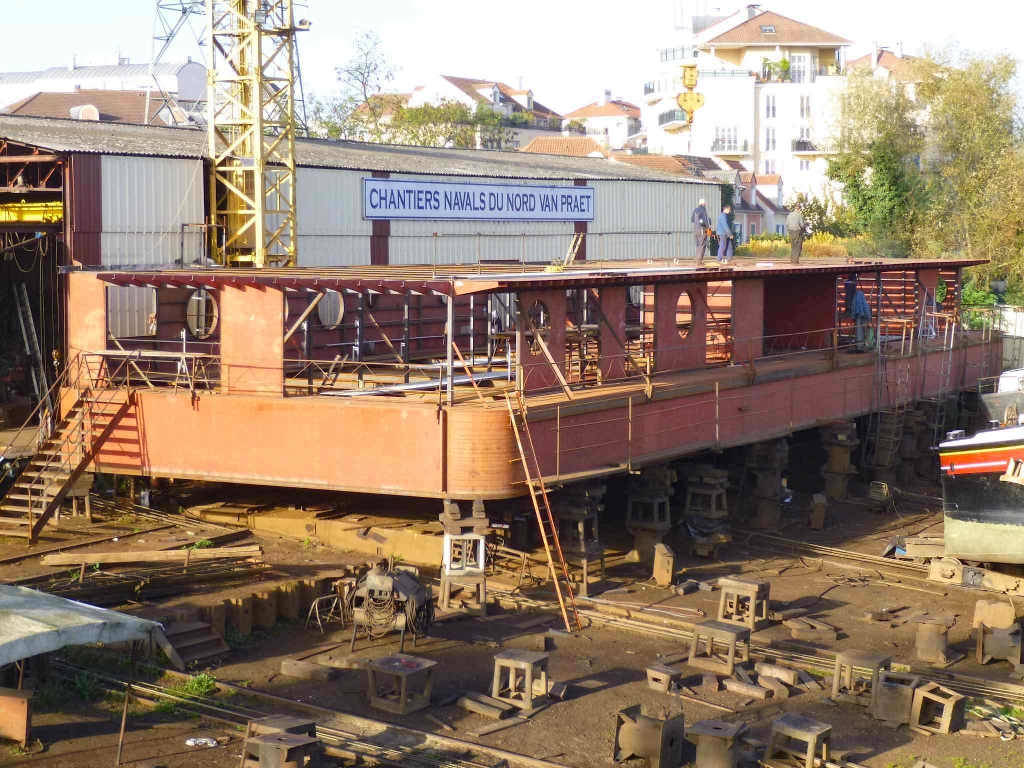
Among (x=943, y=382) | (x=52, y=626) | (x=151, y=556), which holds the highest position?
(x=943, y=382)

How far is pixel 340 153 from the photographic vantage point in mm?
34750

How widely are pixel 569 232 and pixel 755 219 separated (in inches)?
1586

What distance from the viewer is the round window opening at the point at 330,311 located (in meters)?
28.5

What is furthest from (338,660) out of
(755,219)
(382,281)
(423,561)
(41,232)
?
(755,219)

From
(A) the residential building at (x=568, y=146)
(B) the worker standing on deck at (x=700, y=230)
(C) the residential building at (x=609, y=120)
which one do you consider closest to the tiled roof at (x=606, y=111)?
(C) the residential building at (x=609, y=120)

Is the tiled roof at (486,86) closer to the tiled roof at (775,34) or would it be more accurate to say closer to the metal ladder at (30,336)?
the tiled roof at (775,34)

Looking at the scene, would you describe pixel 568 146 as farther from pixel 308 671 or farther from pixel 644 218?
pixel 308 671

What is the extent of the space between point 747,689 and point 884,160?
46755mm

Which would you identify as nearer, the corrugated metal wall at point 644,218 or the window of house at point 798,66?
the corrugated metal wall at point 644,218

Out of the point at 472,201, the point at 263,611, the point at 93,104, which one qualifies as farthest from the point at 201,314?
the point at 93,104

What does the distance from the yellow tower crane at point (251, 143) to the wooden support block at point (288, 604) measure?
12453 millimetres

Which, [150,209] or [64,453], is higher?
[150,209]

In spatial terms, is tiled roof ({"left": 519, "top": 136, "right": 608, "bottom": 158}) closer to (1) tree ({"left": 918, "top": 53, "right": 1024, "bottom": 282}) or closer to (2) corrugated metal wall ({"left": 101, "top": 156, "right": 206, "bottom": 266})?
(1) tree ({"left": 918, "top": 53, "right": 1024, "bottom": 282})

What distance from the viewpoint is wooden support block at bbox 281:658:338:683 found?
15453mm
